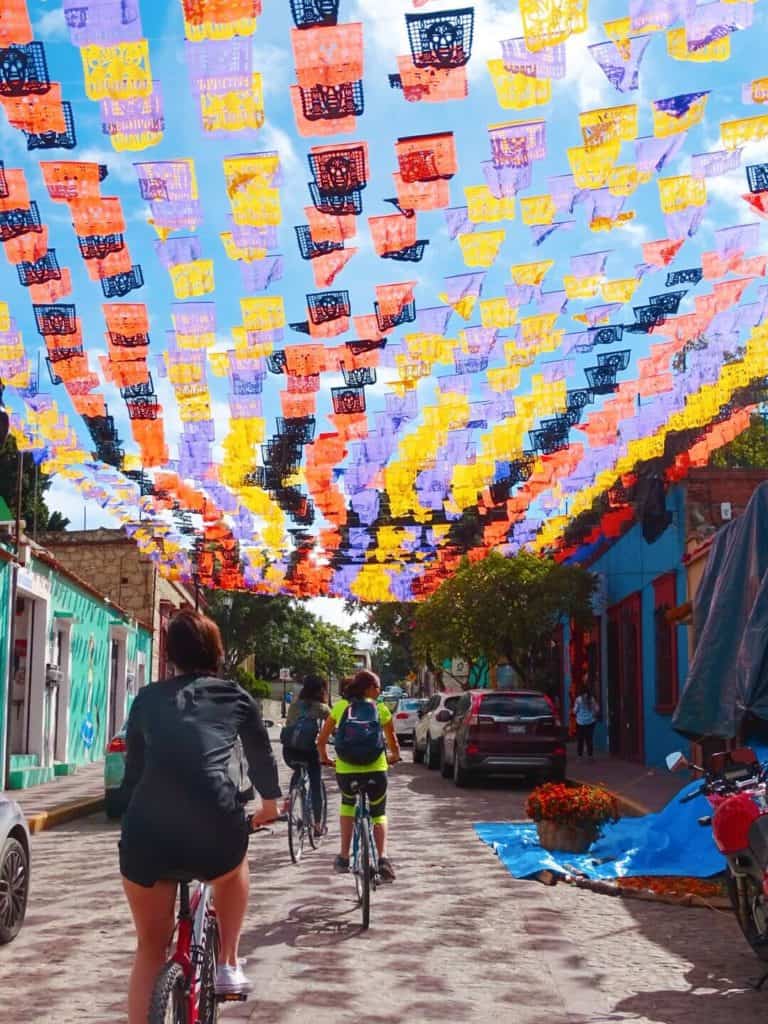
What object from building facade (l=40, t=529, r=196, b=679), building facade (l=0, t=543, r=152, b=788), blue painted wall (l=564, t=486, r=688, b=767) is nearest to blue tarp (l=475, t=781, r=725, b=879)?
blue painted wall (l=564, t=486, r=688, b=767)

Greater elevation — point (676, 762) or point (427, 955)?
point (676, 762)

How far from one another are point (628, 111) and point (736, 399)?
458 inches

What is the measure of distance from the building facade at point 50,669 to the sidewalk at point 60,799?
40cm

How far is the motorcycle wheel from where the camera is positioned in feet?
21.7


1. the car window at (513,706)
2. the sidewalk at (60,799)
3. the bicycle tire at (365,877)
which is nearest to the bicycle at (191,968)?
the bicycle tire at (365,877)

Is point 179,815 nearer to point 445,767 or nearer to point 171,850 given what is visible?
point 171,850

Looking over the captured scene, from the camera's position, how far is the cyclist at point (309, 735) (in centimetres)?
1114

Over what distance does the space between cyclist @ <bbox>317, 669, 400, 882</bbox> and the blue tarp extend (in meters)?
2.35

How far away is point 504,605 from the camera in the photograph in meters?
30.0

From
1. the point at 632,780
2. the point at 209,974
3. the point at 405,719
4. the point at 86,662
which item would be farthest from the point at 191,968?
the point at 405,719

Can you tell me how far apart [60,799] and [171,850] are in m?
14.8

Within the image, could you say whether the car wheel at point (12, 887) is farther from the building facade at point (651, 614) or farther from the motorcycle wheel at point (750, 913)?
the building facade at point (651, 614)

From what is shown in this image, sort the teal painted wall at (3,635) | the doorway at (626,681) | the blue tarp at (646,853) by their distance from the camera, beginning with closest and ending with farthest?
1. the blue tarp at (646,853)
2. the teal painted wall at (3,635)
3. the doorway at (626,681)

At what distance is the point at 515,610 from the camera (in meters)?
29.9
